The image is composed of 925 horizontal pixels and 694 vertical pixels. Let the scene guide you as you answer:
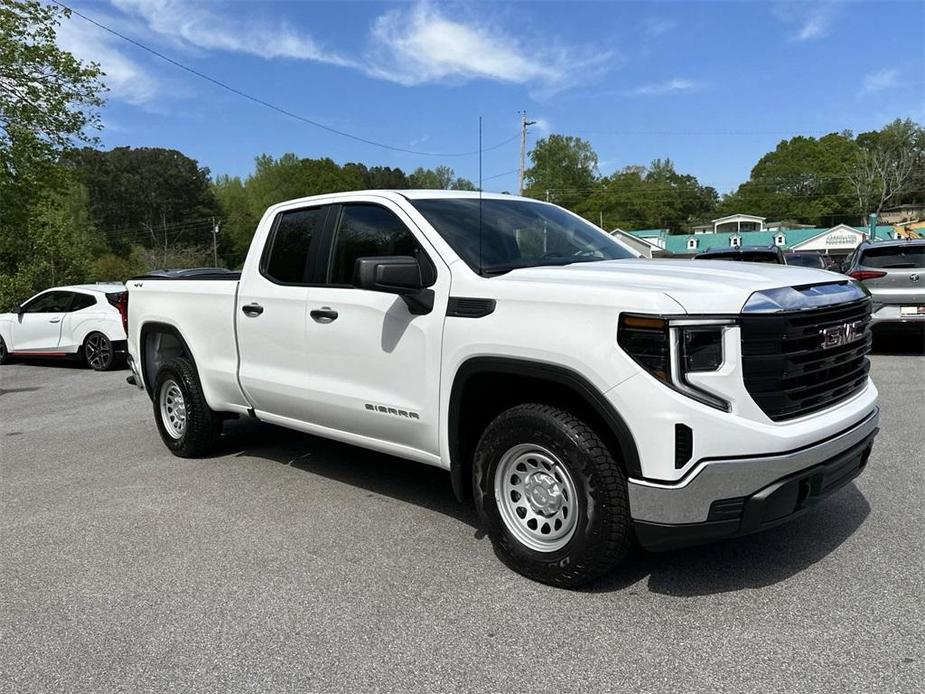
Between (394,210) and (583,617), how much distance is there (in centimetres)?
251

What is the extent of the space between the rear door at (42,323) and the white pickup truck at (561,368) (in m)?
9.87

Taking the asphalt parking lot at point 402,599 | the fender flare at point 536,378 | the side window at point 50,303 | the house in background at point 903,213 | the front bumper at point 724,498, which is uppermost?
the house in background at point 903,213

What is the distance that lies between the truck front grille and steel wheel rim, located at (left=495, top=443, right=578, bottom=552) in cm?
94

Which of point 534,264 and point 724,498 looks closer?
point 724,498

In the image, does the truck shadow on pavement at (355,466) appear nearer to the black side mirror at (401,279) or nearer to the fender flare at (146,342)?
the fender flare at (146,342)

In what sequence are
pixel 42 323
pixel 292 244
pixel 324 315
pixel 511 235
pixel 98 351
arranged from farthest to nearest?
pixel 42 323 → pixel 98 351 → pixel 292 244 → pixel 324 315 → pixel 511 235

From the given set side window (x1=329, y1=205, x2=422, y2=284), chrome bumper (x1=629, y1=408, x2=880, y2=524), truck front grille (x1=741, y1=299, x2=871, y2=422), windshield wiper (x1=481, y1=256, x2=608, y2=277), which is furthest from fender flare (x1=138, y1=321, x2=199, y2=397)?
truck front grille (x1=741, y1=299, x2=871, y2=422)

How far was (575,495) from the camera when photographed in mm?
3354

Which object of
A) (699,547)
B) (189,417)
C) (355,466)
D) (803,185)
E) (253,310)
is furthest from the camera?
(803,185)

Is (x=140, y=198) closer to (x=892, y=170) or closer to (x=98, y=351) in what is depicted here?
(x=98, y=351)

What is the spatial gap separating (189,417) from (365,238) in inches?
96.7

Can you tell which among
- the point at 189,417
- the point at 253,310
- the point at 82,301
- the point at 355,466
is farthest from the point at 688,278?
the point at 82,301

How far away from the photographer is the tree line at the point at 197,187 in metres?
22.6

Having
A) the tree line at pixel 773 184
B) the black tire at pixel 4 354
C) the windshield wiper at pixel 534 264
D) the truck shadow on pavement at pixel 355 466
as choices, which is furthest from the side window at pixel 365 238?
the tree line at pixel 773 184
